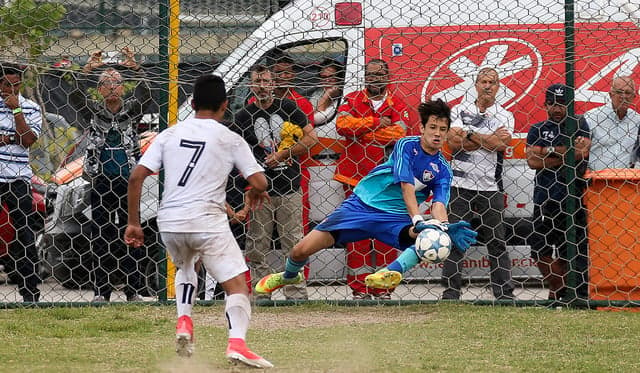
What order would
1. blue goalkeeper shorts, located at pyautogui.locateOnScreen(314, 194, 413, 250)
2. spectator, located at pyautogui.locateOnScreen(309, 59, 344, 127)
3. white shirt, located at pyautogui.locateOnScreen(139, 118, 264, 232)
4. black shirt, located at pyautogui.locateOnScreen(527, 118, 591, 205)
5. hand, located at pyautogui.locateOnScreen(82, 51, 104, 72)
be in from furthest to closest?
spectator, located at pyautogui.locateOnScreen(309, 59, 344, 127) < hand, located at pyautogui.locateOnScreen(82, 51, 104, 72) < black shirt, located at pyautogui.locateOnScreen(527, 118, 591, 205) < blue goalkeeper shorts, located at pyautogui.locateOnScreen(314, 194, 413, 250) < white shirt, located at pyautogui.locateOnScreen(139, 118, 264, 232)

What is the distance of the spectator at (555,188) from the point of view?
9258 millimetres

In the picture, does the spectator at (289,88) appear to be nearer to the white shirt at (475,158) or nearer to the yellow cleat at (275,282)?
the white shirt at (475,158)

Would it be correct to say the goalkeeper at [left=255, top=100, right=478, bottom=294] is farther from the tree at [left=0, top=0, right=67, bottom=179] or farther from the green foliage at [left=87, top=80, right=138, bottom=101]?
the tree at [left=0, top=0, right=67, bottom=179]

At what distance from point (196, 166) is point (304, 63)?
3.48 metres

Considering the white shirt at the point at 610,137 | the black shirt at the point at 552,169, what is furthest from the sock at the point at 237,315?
the white shirt at the point at 610,137

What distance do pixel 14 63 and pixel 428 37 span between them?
337cm

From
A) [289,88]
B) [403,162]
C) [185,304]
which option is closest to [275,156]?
[289,88]

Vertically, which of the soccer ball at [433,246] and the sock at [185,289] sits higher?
the soccer ball at [433,246]

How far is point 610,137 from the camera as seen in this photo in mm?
9445

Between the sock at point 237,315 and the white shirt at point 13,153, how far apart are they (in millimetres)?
3611

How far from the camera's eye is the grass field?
21.5ft

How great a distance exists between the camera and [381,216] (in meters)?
8.30

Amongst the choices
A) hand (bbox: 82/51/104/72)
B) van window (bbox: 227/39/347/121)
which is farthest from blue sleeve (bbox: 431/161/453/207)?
hand (bbox: 82/51/104/72)

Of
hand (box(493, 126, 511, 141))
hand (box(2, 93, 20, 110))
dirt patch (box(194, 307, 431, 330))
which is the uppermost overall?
hand (box(2, 93, 20, 110))
